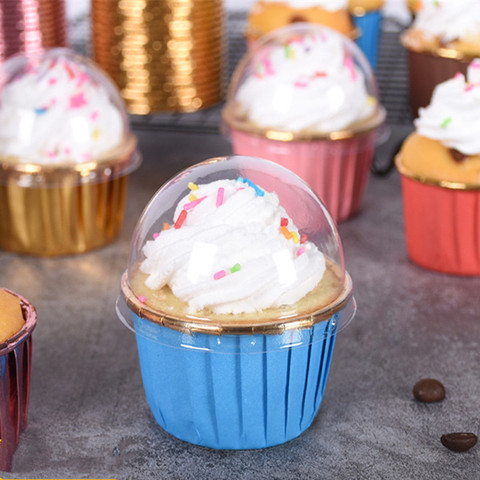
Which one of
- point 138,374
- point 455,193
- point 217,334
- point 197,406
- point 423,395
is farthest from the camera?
point 455,193

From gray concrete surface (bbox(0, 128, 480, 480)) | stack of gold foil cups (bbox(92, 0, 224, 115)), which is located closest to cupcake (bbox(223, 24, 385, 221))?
gray concrete surface (bbox(0, 128, 480, 480))

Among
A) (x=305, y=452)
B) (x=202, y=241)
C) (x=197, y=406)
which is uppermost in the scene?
(x=202, y=241)

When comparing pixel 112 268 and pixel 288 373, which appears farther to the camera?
pixel 112 268

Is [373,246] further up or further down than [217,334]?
further down

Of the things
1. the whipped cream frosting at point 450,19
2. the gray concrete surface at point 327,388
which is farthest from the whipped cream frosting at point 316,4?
the gray concrete surface at point 327,388

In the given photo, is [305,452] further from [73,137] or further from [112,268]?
[73,137]

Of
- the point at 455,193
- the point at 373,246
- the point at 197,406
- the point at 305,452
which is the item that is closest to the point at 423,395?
the point at 305,452

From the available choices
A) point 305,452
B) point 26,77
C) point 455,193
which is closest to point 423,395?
point 305,452

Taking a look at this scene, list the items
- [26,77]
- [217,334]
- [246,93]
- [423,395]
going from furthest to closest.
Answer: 1. [246,93]
2. [26,77]
3. [423,395]
4. [217,334]

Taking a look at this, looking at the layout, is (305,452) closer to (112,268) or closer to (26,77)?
(112,268)
